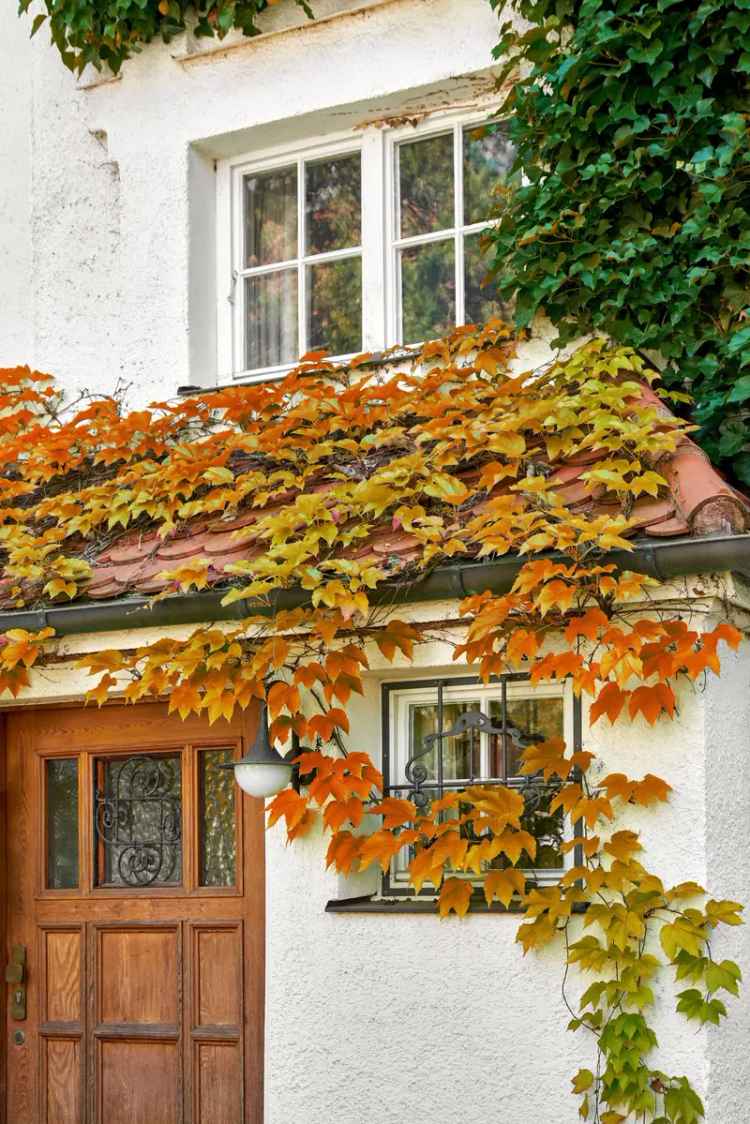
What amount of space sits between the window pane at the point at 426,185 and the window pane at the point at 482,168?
87mm

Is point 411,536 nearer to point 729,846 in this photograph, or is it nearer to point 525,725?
point 525,725

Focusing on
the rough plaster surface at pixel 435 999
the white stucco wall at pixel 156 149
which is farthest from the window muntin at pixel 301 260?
the rough plaster surface at pixel 435 999

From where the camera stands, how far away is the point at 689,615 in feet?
16.5

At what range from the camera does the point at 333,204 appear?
23.9 ft

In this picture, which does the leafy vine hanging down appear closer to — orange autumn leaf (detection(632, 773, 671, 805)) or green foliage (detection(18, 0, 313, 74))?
orange autumn leaf (detection(632, 773, 671, 805))

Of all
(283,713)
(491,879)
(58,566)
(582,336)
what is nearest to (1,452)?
(58,566)

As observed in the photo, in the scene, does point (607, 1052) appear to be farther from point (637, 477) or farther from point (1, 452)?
point (1, 452)

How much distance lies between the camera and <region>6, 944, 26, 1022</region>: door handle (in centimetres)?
647

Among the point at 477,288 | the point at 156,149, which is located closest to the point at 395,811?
the point at 477,288

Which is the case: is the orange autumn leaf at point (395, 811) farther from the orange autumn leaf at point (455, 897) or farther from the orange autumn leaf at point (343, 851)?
the orange autumn leaf at point (455, 897)

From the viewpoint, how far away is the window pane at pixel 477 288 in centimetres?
674

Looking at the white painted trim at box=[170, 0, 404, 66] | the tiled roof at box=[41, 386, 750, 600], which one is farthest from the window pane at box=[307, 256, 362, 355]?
the tiled roof at box=[41, 386, 750, 600]

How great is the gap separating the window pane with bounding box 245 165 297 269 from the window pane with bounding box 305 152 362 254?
88mm

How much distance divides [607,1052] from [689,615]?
1.45 meters
